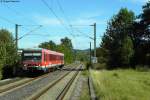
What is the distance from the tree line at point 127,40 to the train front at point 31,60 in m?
28.8

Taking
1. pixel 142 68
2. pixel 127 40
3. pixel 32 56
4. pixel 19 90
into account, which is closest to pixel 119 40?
pixel 127 40

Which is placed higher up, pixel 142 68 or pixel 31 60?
pixel 31 60

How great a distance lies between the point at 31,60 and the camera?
158 feet

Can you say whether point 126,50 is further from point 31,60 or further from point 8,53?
point 8,53

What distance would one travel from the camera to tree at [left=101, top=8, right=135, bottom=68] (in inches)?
2970

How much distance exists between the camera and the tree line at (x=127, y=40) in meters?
75.8

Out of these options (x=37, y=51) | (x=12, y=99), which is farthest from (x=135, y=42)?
(x=12, y=99)

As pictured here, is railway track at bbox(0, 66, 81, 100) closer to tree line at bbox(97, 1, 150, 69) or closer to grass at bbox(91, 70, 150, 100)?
grass at bbox(91, 70, 150, 100)

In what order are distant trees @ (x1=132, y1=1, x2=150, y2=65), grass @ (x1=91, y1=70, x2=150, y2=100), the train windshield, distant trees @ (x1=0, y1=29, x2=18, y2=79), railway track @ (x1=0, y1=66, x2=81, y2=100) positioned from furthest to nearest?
1. distant trees @ (x1=132, y1=1, x2=150, y2=65)
2. the train windshield
3. distant trees @ (x1=0, y1=29, x2=18, y2=79)
4. railway track @ (x1=0, y1=66, x2=81, y2=100)
5. grass @ (x1=91, y1=70, x2=150, y2=100)

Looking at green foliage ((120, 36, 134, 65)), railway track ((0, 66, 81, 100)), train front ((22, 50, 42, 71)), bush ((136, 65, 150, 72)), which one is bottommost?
railway track ((0, 66, 81, 100))

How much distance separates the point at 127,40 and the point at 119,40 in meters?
1.42

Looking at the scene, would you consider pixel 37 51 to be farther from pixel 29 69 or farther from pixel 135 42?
pixel 135 42

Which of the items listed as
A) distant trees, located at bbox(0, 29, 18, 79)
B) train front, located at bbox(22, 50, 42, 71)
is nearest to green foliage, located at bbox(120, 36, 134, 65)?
train front, located at bbox(22, 50, 42, 71)

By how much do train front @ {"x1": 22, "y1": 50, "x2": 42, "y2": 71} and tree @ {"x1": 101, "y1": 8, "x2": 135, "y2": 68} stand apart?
1135 inches
